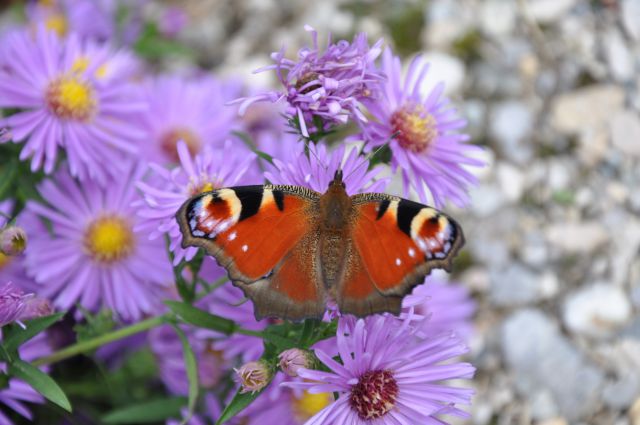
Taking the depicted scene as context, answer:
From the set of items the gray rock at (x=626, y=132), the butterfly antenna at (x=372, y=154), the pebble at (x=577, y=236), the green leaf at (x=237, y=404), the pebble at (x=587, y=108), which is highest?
the pebble at (x=587, y=108)

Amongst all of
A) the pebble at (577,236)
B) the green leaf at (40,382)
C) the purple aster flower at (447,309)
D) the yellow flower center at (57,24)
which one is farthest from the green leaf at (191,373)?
the yellow flower center at (57,24)

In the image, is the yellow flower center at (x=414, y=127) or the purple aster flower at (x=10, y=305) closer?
the purple aster flower at (x=10, y=305)

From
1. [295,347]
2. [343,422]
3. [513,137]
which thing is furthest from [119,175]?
[513,137]

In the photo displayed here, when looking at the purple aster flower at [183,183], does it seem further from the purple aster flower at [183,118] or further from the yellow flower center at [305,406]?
the purple aster flower at [183,118]

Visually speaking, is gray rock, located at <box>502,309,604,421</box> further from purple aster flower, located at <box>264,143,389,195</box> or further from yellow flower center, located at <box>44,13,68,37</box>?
yellow flower center, located at <box>44,13,68,37</box>

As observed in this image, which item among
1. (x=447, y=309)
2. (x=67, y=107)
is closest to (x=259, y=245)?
(x=67, y=107)

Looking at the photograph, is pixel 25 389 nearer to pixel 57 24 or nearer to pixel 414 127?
pixel 414 127
